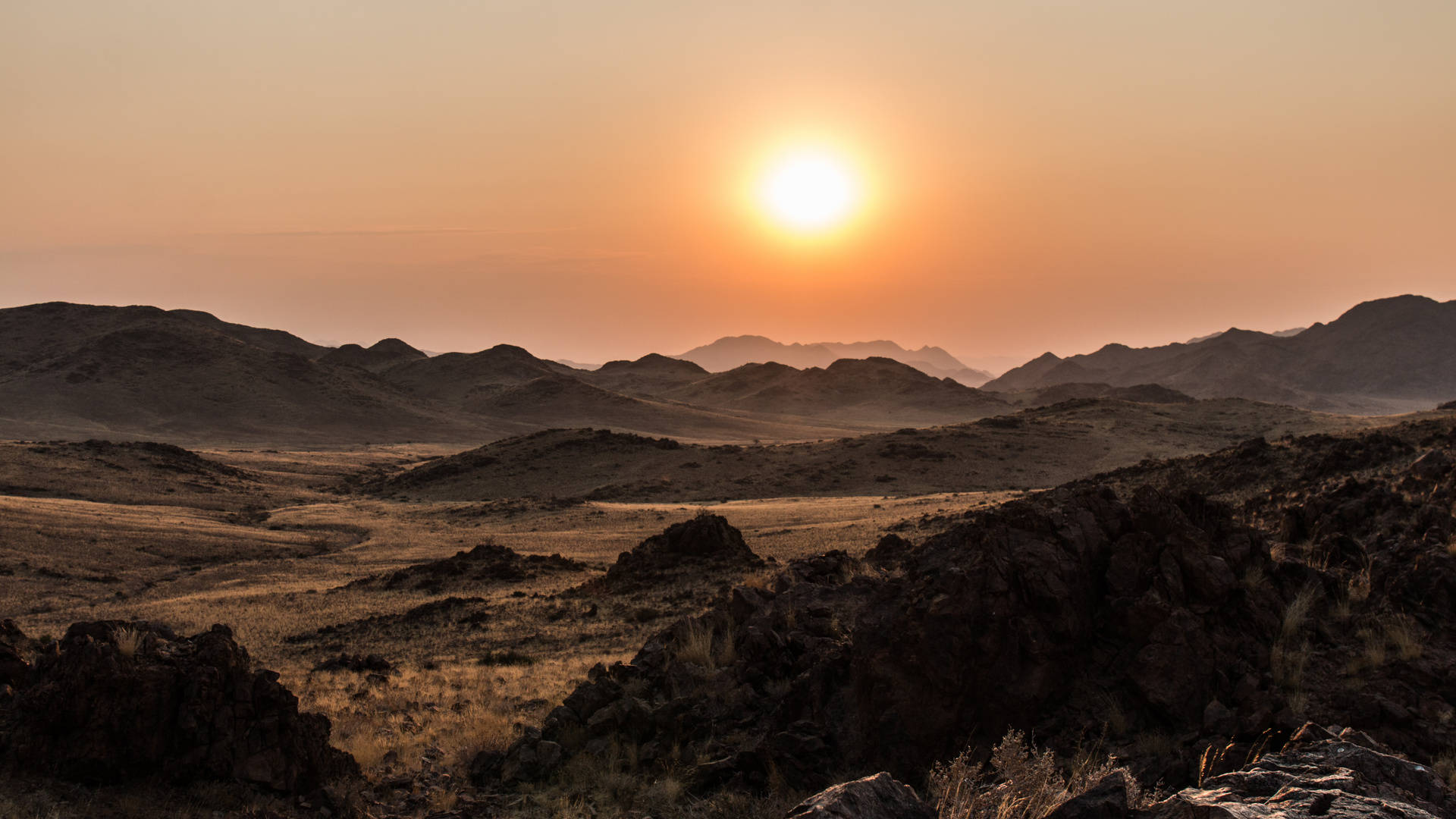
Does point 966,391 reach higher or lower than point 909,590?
higher

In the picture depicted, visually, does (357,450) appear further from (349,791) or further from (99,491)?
(349,791)

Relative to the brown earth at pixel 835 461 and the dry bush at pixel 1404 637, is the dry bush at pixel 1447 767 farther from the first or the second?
the brown earth at pixel 835 461

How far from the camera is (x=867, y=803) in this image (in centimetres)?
443

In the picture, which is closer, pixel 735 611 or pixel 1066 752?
pixel 1066 752

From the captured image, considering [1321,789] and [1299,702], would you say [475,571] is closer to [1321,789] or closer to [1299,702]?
[1299,702]

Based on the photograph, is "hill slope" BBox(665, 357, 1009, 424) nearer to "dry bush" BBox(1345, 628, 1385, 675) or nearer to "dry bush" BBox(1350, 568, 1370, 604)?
"dry bush" BBox(1350, 568, 1370, 604)

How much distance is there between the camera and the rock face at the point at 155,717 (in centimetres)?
762

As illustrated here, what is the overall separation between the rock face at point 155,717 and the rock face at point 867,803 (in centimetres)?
654

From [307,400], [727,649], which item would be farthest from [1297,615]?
[307,400]

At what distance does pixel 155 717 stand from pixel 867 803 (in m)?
7.57

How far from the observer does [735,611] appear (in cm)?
1226

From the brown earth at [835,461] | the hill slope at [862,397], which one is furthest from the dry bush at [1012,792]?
the hill slope at [862,397]

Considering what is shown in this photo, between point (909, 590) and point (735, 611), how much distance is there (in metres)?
4.05

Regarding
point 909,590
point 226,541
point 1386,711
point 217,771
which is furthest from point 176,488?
point 1386,711
